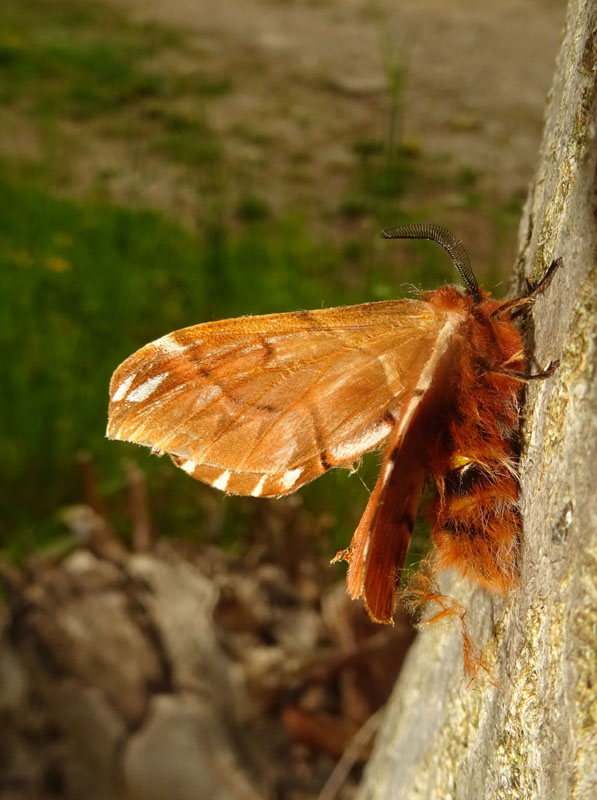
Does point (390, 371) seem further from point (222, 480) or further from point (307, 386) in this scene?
point (222, 480)

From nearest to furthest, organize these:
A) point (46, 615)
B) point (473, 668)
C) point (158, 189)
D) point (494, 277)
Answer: point (473, 668), point (46, 615), point (494, 277), point (158, 189)

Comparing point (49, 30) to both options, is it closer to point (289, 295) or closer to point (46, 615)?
point (289, 295)

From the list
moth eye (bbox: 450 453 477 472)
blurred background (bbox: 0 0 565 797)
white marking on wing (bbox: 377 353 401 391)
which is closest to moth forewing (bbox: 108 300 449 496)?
white marking on wing (bbox: 377 353 401 391)

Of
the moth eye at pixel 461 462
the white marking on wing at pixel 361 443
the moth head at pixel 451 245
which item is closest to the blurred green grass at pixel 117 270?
the moth head at pixel 451 245

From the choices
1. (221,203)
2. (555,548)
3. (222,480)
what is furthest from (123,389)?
(221,203)

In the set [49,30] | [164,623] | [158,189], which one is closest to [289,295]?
[158,189]

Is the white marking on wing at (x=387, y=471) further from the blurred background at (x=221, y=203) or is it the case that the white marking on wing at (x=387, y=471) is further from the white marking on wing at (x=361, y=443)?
the blurred background at (x=221, y=203)
